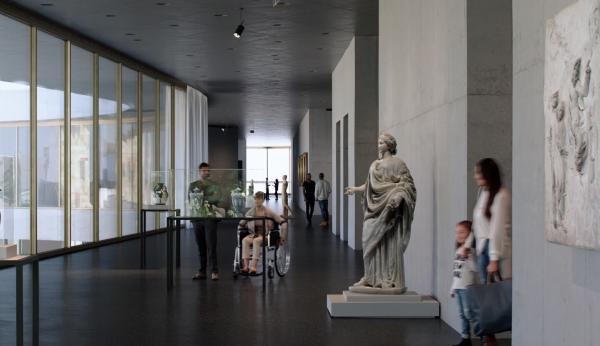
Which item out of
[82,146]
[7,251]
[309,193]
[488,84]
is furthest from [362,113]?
[7,251]

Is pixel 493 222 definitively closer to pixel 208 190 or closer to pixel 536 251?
pixel 536 251

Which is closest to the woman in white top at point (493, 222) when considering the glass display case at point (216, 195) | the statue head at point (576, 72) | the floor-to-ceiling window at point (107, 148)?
the statue head at point (576, 72)

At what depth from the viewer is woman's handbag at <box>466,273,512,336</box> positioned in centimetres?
539

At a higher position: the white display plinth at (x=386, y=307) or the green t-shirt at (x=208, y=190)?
the green t-shirt at (x=208, y=190)

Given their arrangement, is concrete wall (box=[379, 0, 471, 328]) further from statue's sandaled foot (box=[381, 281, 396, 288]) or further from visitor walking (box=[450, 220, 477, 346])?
visitor walking (box=[450, 220, 477, 346])

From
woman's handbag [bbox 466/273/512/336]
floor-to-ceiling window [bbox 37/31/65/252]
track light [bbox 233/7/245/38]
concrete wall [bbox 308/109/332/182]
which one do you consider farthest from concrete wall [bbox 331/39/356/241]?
woman's handbag [bbox 466/273/512/336]

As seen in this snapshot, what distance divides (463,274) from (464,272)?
0.02 metres

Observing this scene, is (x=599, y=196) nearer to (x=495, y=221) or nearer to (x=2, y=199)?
(x=495, y=221)

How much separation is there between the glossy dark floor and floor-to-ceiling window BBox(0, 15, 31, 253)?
91 cm

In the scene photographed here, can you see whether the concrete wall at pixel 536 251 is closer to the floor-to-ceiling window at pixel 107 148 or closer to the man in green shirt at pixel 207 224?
the man in green shirt at pixel 207 224

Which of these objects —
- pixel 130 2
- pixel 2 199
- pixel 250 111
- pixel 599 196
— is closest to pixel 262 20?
pixel 130 2

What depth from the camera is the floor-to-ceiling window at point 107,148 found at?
17.3m

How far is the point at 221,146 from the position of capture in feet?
144

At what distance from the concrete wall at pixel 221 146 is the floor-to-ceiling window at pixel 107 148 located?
82.1 ft
